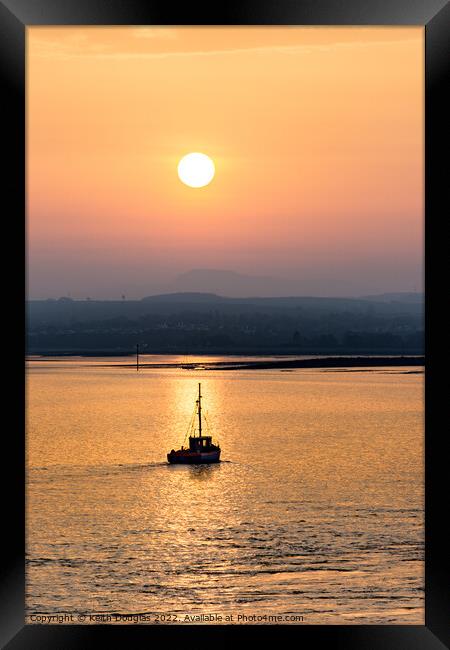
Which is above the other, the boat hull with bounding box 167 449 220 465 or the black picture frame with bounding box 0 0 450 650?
the black picture frame with bounding box 0 0 450 650

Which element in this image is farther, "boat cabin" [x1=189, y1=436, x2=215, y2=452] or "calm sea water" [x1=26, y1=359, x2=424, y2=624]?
"boat cabin" [x1=189, y1=436, x2=215, y2=452]

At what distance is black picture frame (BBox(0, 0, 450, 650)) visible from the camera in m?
2.72

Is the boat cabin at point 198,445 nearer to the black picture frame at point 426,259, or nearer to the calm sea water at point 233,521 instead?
the calm sea water at point 233,521

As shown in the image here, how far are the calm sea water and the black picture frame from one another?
1.07 metres

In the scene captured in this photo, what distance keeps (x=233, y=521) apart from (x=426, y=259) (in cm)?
2459

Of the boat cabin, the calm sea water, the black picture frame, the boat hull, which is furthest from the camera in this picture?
the boat cabin

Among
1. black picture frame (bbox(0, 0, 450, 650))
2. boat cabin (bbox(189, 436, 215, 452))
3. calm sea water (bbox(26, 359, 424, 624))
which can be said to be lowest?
calm sea water (bbox(26, 359, 424, 624))

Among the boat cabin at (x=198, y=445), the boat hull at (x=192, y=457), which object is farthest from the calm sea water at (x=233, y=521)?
the boat cabin at (x=198, y=445)

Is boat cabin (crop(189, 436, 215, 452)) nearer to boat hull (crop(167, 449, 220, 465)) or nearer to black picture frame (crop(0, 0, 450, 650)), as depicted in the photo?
boat hull (crop(167, 449, 220, 465))

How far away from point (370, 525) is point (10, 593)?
908 inches

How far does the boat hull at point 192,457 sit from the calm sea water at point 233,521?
464 millimetres

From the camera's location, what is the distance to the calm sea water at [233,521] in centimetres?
1812

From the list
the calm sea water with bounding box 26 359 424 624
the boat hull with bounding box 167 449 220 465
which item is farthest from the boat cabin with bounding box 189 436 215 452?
the calm sea water with bounding box 26 359 424 624

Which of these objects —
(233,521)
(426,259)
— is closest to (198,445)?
(233,521)
